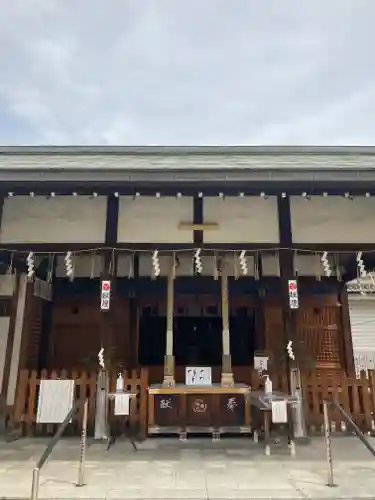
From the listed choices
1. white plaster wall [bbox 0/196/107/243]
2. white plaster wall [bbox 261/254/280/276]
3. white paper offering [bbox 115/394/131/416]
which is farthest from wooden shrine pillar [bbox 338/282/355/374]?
white plaster wall [bbox 0/196/107/243]

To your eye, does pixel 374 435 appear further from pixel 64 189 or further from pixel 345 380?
pixel 64 189

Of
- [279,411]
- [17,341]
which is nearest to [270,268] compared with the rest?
[279,411]

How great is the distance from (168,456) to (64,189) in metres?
4.75

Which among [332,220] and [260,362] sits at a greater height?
[332,220]

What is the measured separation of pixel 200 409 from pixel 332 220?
4.37 m

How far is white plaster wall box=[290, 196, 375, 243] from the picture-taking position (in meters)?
7.66

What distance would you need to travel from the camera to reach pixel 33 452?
250 inches

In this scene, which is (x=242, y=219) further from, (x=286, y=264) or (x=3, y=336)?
(x=3, y=336)

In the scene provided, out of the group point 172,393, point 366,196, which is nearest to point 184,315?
point 172,393

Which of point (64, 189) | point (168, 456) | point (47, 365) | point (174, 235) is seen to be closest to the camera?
point (168, 456)

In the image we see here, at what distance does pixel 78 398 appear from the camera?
23.9 ft

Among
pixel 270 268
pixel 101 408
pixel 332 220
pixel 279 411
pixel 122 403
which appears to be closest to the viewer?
pixel 279 411

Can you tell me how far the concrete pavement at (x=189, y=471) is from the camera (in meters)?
4.54

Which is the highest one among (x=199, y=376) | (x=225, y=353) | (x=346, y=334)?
(x=346, y=334)
